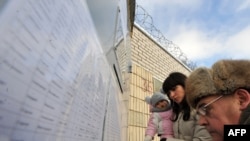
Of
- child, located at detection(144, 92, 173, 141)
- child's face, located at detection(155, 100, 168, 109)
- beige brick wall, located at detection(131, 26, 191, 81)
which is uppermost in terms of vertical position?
beige brick wall, located at detection(131, 26, 191, 81)

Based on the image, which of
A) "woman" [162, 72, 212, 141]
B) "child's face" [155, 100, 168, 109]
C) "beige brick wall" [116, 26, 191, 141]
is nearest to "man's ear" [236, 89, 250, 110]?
"woman" [162, 72, 212, 141]

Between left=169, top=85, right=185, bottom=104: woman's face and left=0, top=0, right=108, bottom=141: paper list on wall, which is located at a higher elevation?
left=169, top=85, right=185, bottom=104: woman's face

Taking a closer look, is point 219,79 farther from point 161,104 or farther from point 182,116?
point 161,104

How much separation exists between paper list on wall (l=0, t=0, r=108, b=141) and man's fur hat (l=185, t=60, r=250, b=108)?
1.54ft

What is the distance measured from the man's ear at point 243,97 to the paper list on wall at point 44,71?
49cm

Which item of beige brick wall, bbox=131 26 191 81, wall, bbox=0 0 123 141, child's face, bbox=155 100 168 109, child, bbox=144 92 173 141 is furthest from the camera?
beige brick wall, bbox=131 26 191 81

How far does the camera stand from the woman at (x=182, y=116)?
1374 millimetres

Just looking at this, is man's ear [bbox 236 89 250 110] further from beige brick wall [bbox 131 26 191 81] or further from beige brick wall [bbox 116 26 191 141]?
beige brick wall [bbox 131 26 191 81]

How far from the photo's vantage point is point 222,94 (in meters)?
0.77

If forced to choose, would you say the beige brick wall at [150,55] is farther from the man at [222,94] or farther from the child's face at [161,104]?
the man at [222,94]

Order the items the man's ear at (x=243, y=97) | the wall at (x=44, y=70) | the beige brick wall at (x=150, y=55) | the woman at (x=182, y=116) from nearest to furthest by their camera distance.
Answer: the wall at (x=44, y=70)
the man's ear at (x=243, y=97)
the woman at (x=182, y=116)
the beige brick wall at (x=150, y=55)

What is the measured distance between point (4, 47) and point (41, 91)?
9 centimetres

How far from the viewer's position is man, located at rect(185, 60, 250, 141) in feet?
2.38

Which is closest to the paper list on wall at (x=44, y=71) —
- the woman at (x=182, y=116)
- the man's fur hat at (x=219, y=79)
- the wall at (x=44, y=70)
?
the wall at (x=44, y=70)
